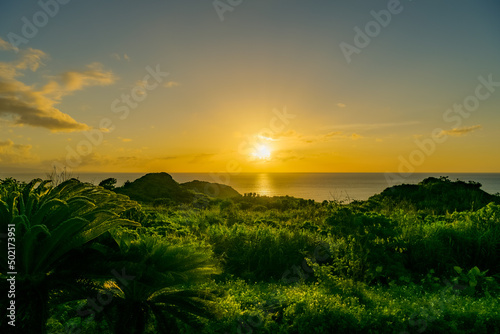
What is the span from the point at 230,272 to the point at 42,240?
179 inches

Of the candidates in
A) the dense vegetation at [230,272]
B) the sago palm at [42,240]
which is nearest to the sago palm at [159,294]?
the dense vegetation at [230,272]

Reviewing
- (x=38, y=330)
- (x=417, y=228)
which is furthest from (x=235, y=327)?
(x=417, y=228)

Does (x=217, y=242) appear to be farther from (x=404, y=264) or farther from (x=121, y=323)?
(x=121, y=323)

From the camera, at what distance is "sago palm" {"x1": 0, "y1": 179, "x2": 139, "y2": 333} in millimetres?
2537

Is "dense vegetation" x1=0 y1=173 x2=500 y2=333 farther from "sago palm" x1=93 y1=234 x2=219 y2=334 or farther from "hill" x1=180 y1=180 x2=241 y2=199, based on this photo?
"hill" x1=180 y1=180 x2=241 y2=199

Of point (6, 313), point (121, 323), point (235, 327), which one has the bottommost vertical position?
point (235, 327)

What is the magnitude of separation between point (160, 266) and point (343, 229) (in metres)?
5.18

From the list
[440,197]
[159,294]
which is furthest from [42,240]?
[440,197]

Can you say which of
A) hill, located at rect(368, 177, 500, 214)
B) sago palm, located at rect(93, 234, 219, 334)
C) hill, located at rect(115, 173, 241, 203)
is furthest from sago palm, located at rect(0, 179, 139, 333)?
hill, located at rect(115, 173, 241, 203)

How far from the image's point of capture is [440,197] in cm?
1650

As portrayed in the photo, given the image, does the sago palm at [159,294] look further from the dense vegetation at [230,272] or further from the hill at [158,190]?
the hill at [158,190]

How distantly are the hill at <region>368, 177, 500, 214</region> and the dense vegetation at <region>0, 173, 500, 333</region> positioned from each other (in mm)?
6214

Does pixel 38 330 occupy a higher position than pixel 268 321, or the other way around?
pixel 38 330

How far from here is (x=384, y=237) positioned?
22.4ft
